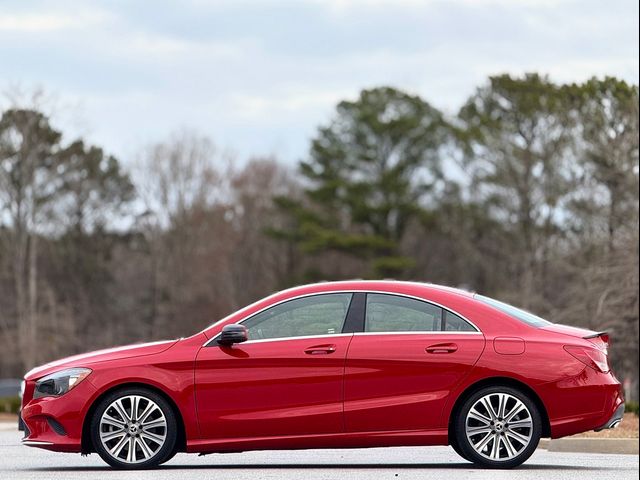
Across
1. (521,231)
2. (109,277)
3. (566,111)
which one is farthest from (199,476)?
(109,277)

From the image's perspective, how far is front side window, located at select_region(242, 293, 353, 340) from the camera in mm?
11391

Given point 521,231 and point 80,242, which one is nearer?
point 521,231

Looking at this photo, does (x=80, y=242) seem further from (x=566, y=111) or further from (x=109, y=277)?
(x=566, y=111)

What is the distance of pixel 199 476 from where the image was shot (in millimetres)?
10594

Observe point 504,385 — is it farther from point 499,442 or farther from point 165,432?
point 165,432

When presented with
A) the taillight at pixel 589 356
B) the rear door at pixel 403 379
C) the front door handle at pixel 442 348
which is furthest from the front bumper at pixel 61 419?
the taillight at pixel 589 356

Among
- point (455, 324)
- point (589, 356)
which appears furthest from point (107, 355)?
point (589, 356)

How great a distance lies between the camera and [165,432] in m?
11.2

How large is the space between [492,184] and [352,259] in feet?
48.3

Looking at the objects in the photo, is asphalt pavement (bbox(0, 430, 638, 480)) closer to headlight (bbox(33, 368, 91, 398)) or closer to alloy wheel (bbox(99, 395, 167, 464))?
alloy wheel (bbox(99, 395, 167, 464))

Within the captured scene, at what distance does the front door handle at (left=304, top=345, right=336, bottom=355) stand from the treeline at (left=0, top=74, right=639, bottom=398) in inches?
1249

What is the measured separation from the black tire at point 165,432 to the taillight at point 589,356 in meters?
3.18

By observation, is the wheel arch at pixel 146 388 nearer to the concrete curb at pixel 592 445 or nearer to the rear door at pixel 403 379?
the rear door at pixel 403 379

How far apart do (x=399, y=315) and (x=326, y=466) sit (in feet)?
4.62
